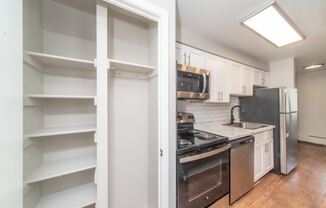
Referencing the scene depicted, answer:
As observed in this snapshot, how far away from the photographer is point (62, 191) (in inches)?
46.6

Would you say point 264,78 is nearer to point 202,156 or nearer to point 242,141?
point 242,141

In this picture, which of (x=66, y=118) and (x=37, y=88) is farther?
(x=66, y=118)

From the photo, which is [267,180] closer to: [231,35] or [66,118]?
[231,35]

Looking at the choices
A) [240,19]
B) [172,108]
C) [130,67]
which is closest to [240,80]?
[240,19]

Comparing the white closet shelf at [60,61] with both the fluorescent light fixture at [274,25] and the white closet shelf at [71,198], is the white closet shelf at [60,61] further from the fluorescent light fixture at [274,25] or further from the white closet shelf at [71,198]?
the fluorescent light fixture at [274,25]

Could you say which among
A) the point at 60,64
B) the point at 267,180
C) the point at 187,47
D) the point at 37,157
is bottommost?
the point at 267,180

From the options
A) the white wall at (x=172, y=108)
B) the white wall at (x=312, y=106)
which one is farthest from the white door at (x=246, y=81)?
the white wall at (x=312, y=106)

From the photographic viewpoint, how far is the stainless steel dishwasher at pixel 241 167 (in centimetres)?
168

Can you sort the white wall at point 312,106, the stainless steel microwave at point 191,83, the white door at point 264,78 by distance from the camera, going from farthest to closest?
1. the white wall at point 312,106
2. the white door at point 264,78
3. the stainless steel microwave at point 191,83

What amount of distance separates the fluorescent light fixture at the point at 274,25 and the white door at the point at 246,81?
2.03 feet

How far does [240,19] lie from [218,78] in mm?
840

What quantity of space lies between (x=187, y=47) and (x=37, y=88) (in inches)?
68.0

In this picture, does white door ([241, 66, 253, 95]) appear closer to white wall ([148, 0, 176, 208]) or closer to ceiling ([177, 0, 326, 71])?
ceiling ([177, 0, 326, 71])

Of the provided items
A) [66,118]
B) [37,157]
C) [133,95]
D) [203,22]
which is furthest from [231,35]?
[37,157]
